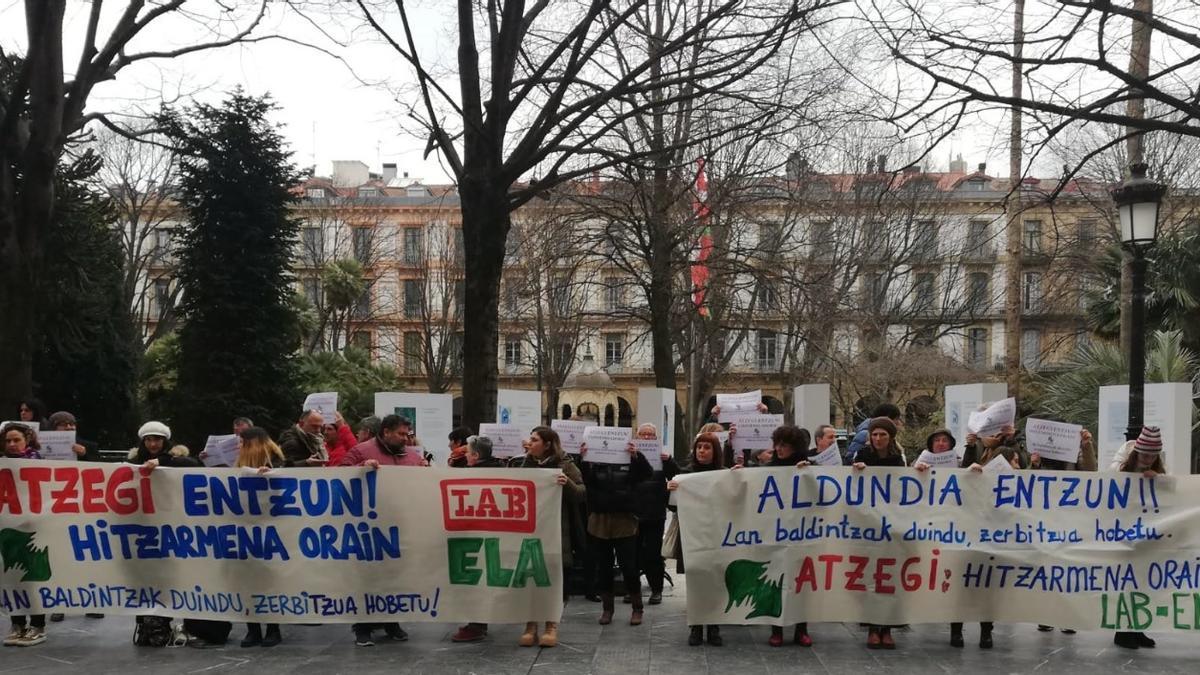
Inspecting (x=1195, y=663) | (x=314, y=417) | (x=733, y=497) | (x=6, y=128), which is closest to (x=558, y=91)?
(x=314, y=417)

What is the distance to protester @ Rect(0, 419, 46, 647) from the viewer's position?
8.63 meters

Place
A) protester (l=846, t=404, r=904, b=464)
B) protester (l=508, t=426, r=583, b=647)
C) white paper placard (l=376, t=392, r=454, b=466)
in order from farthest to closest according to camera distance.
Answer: white paper placard (l=376, t=392, r=454, b=466)
protester (l=846, t=404, r=904, b=464)
protester (l=508, t=426, r=583, b=647)

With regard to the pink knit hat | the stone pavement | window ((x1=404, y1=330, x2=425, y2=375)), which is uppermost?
window ((x1=404, y1=330, x2=425, y2=375))

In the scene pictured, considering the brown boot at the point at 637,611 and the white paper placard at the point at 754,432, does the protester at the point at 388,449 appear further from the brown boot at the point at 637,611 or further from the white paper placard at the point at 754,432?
the white paper placard at the point at 754,432

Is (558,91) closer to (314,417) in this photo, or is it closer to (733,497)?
(314,417)

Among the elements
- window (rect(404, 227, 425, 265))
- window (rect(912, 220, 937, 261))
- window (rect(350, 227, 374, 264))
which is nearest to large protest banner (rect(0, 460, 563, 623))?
window (rect(912, 220, 937, 261))

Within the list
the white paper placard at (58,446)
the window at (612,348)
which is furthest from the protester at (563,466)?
the window at (612,348)

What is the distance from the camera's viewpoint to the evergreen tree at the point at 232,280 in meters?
30.9

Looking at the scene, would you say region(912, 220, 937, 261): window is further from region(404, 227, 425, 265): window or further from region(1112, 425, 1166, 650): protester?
region(1112, 425, 1166, 650): protester

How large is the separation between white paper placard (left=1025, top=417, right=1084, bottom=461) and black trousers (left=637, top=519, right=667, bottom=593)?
3368mm

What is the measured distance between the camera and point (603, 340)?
208 feet

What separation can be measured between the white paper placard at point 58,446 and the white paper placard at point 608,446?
191 inches

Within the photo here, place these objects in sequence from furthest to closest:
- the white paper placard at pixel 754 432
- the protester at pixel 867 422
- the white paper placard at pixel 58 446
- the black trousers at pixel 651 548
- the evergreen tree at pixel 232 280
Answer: the evergreen tree at pixel 232 280
the protester at pixel 867 422
the white paper placard at pixel 754 432
the white paper placard at pixel 58 446
the black trousers at pixel 651 548

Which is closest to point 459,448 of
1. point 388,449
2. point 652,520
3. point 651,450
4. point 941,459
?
point 388,449
